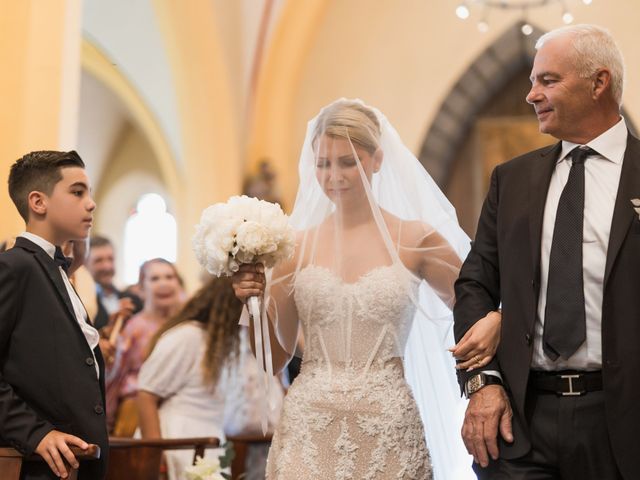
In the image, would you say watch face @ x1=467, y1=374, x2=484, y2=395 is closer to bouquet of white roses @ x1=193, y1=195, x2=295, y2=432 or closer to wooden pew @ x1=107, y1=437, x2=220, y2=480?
bouquet of white roses @ x1=193, y1=195, x2=295, y2=432

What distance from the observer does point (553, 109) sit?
3.35 metres

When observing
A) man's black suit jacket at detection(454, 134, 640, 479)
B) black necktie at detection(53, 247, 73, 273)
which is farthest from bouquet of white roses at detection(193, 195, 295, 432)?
man's black suit jacket at detection(454, 134, 640, 479)

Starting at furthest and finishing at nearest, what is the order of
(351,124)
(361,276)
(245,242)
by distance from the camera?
(351,124), (361,276), (245,242)

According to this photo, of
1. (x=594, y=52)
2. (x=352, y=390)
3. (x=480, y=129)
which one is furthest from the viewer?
(x=480, y=129)

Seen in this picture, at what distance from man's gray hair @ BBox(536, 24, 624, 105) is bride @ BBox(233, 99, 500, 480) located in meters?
Result: 0.98

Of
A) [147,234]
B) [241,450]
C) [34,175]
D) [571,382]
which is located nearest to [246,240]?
[34,175]

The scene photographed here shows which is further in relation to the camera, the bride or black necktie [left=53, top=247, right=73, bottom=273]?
the bride

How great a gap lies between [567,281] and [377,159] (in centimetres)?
130

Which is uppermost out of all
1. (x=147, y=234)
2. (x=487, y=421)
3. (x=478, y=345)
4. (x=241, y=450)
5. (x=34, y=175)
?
(x=147, y=234)

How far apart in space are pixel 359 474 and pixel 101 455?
936 mm

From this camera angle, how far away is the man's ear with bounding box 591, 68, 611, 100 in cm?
336

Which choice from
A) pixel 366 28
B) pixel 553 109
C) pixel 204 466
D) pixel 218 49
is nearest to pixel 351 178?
pixel 553 109

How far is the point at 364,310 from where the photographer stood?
3879mm

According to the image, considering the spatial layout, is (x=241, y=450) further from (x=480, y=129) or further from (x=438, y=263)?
(x=480, y=129)
